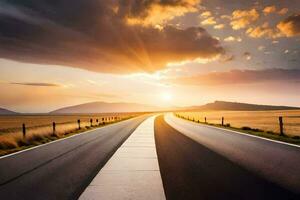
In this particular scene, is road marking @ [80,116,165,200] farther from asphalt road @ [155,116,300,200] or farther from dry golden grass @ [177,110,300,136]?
dry golden grass @ [177,110,300,136]

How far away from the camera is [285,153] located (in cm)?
1095

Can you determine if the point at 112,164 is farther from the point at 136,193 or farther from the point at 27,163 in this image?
the point at 136,193

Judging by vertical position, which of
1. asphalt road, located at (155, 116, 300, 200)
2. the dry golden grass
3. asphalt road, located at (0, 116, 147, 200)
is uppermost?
asphalt road, located at (0, 116, 147, 200)

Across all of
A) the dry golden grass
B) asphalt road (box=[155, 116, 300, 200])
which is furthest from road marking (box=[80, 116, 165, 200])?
the dry golden grass

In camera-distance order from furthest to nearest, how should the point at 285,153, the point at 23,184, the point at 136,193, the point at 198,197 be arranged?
1. the point at 285,153
2. the point at 23,184
3. the point at 136,193
4. the point at 198,197

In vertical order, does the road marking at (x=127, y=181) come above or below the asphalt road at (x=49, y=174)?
below

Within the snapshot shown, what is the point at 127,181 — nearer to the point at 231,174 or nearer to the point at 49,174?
the point at 49,174

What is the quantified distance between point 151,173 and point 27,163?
170 inches

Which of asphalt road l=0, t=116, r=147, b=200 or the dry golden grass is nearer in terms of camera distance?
asphalt road l=0, t=116, r=147, b=200

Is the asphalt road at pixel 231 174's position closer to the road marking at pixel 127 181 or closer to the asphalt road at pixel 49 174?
the road marking at pixel 127 181

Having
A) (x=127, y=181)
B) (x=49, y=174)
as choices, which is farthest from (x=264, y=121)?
(x=49, y=174)

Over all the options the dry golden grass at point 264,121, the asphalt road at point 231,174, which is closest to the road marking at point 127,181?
the asphalt road at point 231,174

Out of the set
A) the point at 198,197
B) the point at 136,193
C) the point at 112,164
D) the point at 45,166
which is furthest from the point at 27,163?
the point at 198,197

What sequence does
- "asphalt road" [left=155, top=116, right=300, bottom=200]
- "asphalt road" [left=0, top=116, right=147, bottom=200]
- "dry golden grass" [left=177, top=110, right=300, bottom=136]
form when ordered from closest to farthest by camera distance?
"asphalt road" [left=155, top=116, right=300, bottom=200] → "asphalt road" [left=0, top=116, right=147, bottom=200] → "dry golden grass" [left=177, top=110, right=300, bottom=136]
